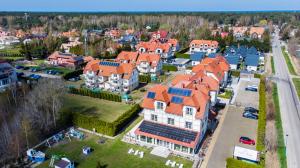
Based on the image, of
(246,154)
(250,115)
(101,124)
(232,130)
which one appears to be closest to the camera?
(246,154)

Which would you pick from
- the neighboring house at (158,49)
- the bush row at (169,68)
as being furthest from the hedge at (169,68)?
the neighboring house at (158,49)

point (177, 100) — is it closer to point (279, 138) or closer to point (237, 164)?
point (237, 164)

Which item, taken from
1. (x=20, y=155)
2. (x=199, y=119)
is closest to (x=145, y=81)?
(x=199, y=119)

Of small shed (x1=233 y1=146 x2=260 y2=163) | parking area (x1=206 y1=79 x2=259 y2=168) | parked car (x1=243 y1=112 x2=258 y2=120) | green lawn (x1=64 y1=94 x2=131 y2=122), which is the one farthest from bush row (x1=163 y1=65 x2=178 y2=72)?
small shed (x1=233 y1=146 x2=260 y2=163)

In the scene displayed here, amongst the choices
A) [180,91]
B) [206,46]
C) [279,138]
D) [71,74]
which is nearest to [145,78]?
[71,74]

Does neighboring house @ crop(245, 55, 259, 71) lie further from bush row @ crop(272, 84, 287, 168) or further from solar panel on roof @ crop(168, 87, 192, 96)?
solar panel on roof @ crop(168, 87, 192, 96)
